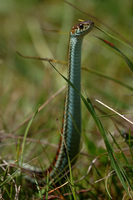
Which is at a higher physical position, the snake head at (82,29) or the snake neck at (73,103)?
the snake head at (82,29)

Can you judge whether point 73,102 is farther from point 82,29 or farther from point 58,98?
point 58,98

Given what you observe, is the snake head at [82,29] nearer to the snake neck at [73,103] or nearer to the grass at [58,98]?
the snake neck at [73,103]

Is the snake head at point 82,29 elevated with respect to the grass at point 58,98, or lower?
elevated

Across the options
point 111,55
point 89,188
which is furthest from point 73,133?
point 111,55

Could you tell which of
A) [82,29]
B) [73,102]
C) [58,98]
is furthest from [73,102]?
[58,98]

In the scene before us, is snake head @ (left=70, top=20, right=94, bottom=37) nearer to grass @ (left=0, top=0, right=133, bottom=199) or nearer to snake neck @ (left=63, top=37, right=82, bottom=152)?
snake neck @ (left=63, top=37, right=82, bottom=152)

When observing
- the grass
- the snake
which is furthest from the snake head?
the grass

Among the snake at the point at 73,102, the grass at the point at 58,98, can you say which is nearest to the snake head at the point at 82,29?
the snake at the point at 73,102
